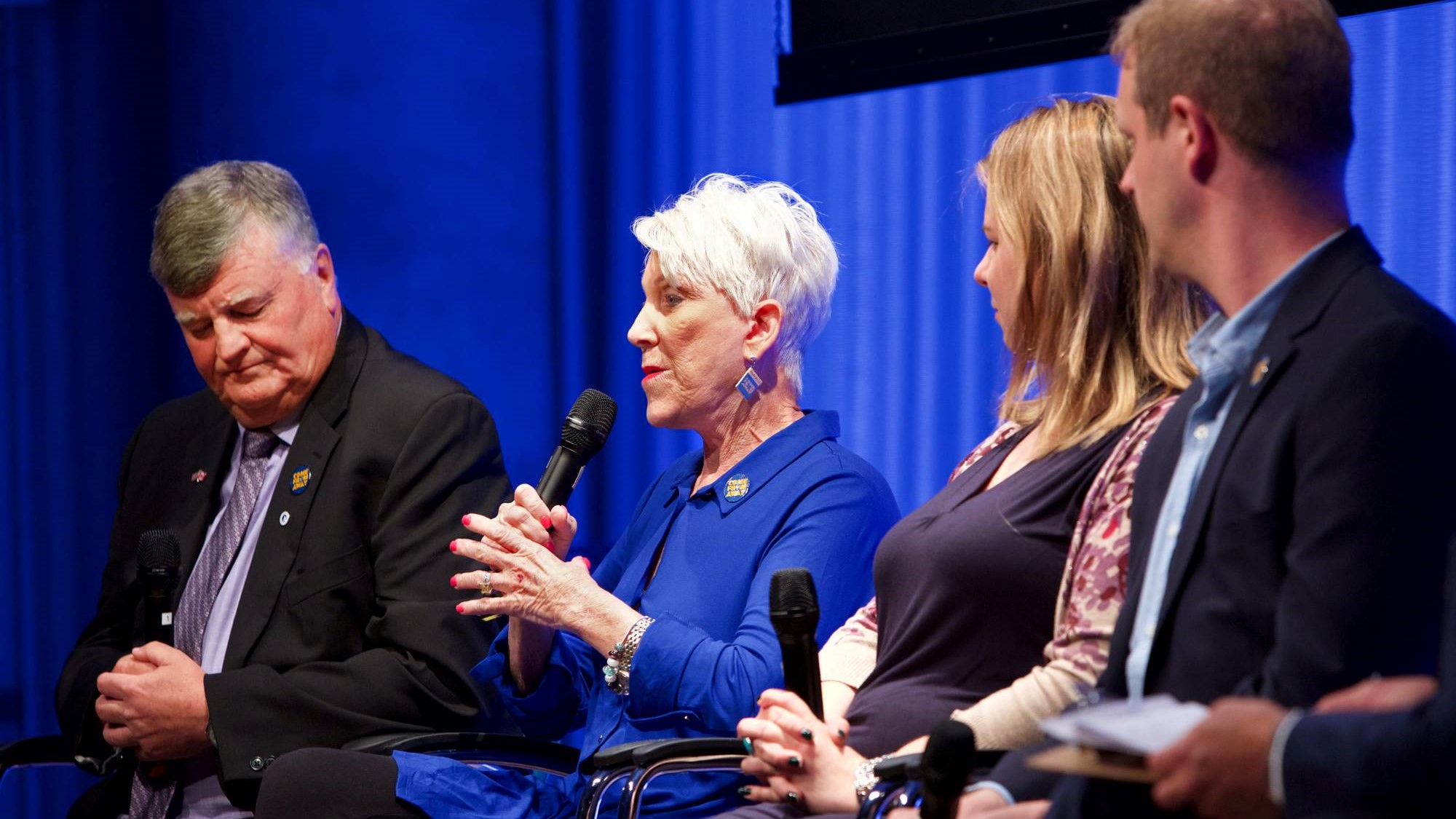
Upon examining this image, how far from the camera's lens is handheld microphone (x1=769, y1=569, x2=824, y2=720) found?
6.77 feet

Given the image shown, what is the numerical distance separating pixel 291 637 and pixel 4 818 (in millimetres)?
2379

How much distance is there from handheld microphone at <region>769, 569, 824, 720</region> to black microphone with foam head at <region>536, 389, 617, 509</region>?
0.71 meters

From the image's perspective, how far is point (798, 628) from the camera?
2074mm

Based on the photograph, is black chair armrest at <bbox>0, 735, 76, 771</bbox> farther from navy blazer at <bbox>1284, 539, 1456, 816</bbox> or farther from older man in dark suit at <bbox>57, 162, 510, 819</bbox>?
navy blazer at <bbox>1284, 539, 1456, 816</bbox>

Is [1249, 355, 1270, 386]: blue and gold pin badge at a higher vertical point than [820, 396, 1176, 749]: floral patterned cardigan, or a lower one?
higher

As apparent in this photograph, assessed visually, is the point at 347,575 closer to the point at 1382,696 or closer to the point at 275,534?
the point at 275,534

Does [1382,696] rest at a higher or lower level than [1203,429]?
lower

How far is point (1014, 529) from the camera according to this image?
218cm

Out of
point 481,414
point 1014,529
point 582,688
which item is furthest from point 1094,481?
point 481,414

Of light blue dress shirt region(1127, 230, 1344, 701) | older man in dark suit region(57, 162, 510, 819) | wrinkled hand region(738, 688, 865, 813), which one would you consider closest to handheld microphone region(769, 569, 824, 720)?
wrinkled hand region(738, 688, 865, 813)

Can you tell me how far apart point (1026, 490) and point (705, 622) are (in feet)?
2.55

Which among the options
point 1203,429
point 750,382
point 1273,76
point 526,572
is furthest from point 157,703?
point 1273,76

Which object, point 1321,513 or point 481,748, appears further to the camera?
point 481,748

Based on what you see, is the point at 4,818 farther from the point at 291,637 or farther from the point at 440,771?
the point at 440,771
